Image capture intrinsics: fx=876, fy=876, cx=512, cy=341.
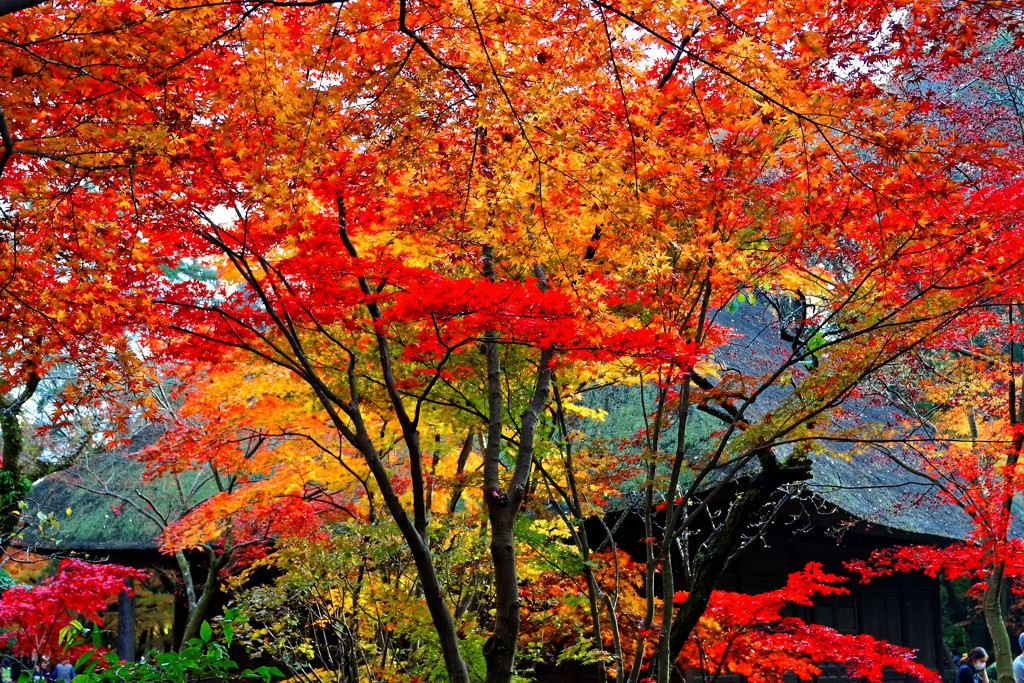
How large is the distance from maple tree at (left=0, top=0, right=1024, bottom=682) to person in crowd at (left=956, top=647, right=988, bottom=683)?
333cm

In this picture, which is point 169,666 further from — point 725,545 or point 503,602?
point 725,545

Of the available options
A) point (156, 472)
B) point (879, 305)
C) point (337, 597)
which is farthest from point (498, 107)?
point (156, 472)

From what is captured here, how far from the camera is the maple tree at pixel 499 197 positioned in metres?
4.09

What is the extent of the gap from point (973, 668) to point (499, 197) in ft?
26.6

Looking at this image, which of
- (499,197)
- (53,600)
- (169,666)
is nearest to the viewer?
(169,666)

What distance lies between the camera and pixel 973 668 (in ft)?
30.9

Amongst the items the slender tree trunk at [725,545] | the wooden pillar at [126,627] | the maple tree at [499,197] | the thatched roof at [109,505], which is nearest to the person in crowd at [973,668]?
the slender tree trunk at [725,545]

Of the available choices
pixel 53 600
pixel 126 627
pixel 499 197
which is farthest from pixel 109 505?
pixel 499 197

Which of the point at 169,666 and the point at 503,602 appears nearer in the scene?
the point at 169,666

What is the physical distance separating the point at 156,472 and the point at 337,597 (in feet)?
8.75

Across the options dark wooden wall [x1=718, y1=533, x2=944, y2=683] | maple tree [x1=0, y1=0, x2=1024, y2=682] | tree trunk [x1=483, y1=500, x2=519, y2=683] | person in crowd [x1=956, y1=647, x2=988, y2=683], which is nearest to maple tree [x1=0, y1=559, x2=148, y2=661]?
maple tree [x1=0, y1=0, x2=1024, y2=682]

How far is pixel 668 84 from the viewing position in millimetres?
6125

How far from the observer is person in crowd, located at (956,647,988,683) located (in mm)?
9000

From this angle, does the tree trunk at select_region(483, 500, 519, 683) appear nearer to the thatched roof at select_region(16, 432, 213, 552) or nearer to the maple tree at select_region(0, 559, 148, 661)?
the maple tree at select_region(0, 559, 148, 661)
